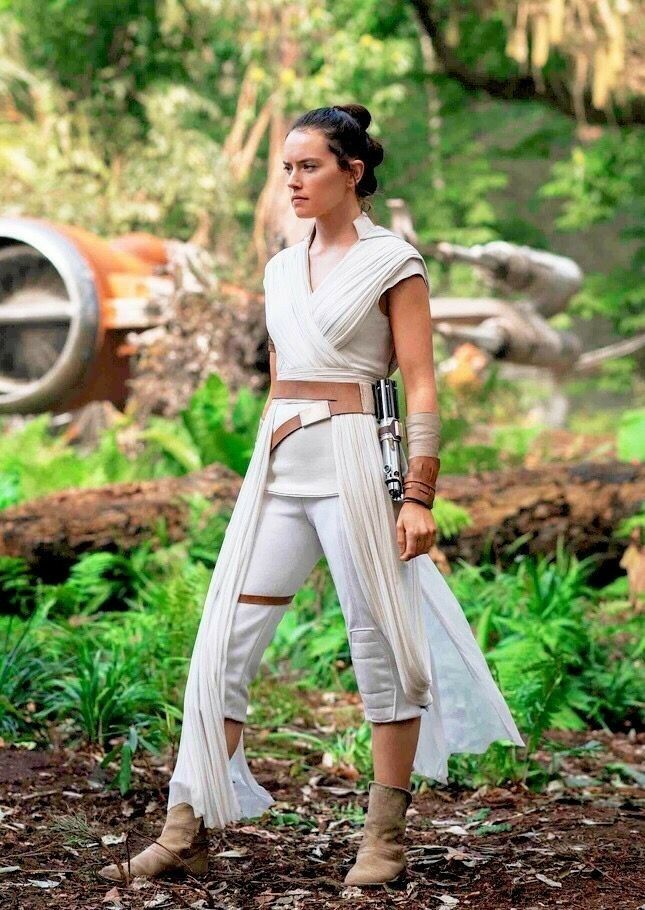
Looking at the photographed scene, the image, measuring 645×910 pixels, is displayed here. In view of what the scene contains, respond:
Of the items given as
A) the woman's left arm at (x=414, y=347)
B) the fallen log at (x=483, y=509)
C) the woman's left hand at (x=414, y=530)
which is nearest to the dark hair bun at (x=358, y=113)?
the woman's left arm at (x=414, y=347)

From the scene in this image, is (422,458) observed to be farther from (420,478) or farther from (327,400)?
(327,400)

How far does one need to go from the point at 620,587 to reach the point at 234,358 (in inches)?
145

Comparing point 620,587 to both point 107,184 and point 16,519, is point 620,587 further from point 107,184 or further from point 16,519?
point 107,184

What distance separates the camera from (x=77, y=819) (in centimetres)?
343

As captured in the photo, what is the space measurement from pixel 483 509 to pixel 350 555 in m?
3.44

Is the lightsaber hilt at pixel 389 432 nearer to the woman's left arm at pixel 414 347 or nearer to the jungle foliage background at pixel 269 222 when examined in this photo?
the woman's left arm at pixel 414 347

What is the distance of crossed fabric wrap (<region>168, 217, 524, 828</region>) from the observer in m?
2.96

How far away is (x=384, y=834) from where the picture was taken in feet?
10.1

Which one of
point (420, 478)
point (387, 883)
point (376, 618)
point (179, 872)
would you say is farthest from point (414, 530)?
point (179, 872)

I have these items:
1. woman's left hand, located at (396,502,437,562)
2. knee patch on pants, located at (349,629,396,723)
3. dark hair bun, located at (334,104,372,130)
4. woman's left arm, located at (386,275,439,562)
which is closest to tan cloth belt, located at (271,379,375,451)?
woman's left arm, located at (386,275,439,562)

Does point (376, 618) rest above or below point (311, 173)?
below

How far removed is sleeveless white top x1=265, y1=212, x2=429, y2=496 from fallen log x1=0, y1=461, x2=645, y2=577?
9.95ft

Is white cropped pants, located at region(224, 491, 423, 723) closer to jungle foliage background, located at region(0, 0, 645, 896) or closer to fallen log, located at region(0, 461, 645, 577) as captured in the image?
jungle foliage background, located at region(0, 0, 645, 896)

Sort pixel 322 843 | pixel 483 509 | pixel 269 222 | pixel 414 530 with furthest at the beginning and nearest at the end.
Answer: pixel 269 222, pixel 483 509, pixel 322 843, pixel 414 530
